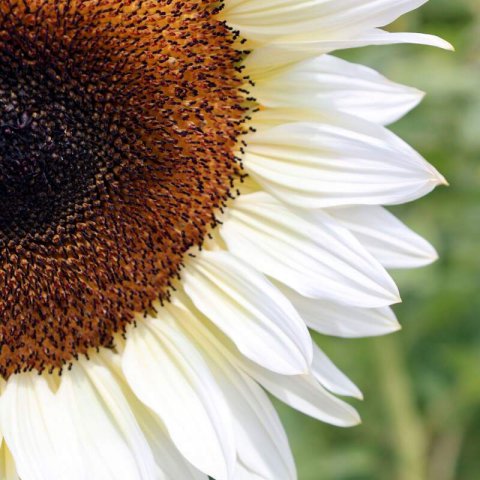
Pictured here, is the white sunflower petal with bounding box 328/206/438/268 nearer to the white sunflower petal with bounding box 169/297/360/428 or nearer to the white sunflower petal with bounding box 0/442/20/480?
the white sunflower petal with bounding box 169/297/360/428

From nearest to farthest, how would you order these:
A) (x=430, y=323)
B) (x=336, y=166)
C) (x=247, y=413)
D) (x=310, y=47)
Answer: (x=310, y=47), (x=336, y=166), (x=247, y=413), (x=430, y=323)

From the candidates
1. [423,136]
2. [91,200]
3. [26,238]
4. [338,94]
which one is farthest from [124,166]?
[423,136]

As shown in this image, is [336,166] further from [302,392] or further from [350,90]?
[302,392]

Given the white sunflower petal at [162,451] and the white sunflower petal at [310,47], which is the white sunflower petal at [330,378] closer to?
the white sunflower petal at [162,451]

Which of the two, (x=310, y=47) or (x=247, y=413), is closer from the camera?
(x=310, y=47)

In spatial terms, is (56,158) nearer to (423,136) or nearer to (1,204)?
(1,204)

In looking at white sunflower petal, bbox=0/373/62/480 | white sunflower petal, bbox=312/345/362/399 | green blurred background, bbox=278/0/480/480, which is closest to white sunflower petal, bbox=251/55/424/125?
white sunflower petal, bbox=312/345/362/399

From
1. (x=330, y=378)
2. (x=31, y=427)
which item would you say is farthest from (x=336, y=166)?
(x=31, y=427)

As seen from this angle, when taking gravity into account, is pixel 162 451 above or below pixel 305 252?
below
